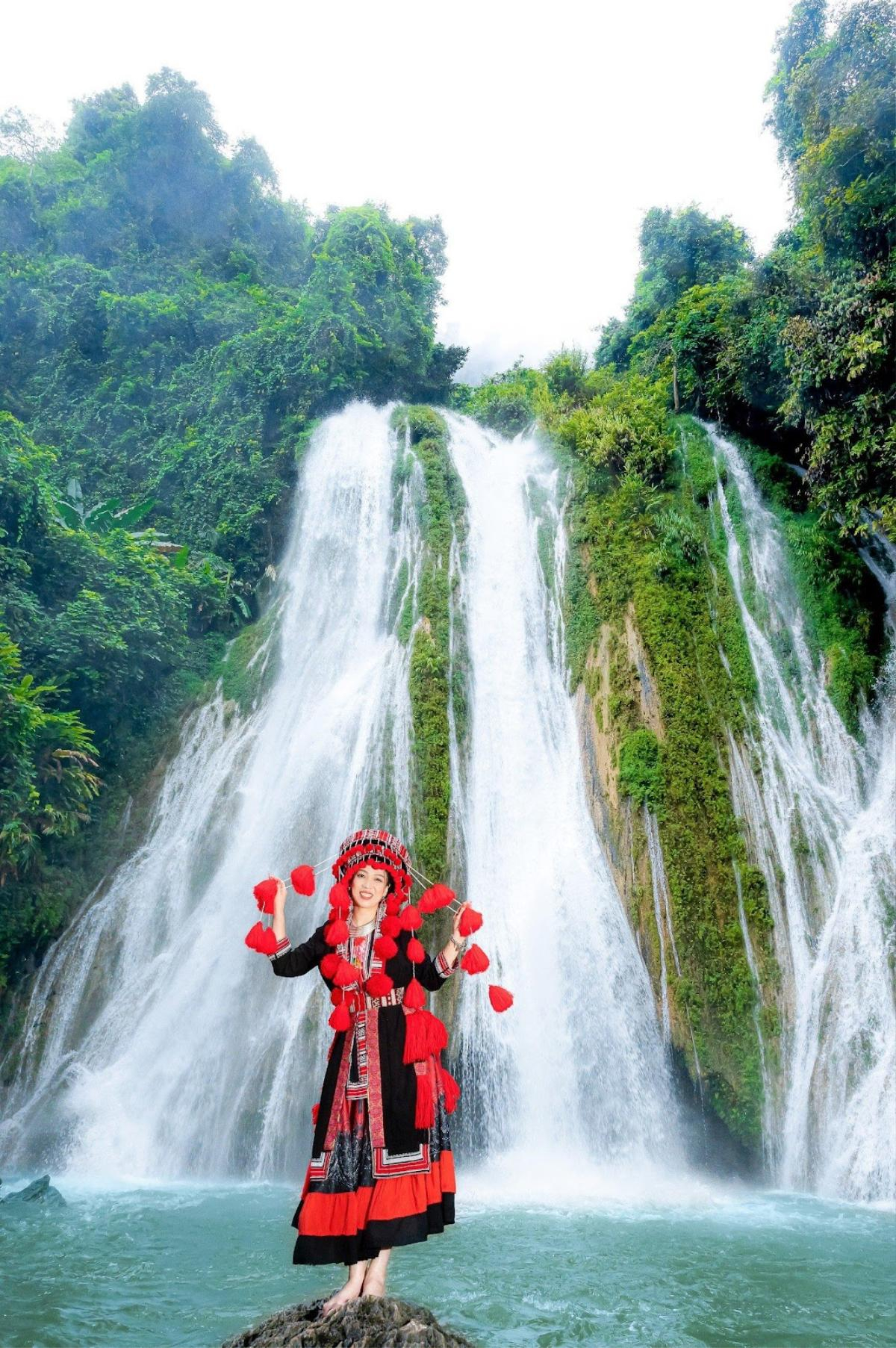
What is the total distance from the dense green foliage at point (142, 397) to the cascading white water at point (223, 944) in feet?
3.09

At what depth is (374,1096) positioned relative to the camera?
9.00ft

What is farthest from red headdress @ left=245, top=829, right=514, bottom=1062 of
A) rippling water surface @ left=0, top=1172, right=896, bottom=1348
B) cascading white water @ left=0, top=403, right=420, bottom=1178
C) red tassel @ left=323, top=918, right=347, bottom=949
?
cascading white water @ left=0, top=403, right=420, bottom=1178

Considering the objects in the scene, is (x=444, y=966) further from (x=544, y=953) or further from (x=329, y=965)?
(x=544, y=953)

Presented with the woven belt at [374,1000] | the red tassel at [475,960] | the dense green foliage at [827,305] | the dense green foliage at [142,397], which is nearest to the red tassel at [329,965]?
the woven belt at [374,1000]

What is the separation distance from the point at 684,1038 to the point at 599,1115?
1096 mm

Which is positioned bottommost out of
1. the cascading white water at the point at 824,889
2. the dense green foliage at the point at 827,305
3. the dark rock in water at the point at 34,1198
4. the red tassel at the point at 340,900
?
the dark rock in water at the point at 34,1198

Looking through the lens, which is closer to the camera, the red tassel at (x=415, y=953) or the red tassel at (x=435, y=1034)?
the red tassel at (x=435, y=1034)

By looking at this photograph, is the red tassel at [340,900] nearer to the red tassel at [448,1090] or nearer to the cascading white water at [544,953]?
the red tassel at [448,1090]

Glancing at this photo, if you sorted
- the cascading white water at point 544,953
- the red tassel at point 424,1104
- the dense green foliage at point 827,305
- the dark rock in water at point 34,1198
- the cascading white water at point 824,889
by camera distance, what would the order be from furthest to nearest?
1. the dense green foliage at point 827,305
2. the cascading white water at point 544,953
3. the cascading white water at point 824,889
4. the dark rock in water at point 34,1198
5. the red tassel at point 424,1104

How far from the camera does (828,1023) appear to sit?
7.78 m

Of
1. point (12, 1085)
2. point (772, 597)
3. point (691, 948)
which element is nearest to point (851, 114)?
point (772, 597)

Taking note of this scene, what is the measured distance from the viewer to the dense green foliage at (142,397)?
10.7 metres

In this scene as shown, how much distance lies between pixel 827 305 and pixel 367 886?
11.9 metres

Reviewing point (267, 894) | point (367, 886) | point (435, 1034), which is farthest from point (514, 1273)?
point (267, 894)
